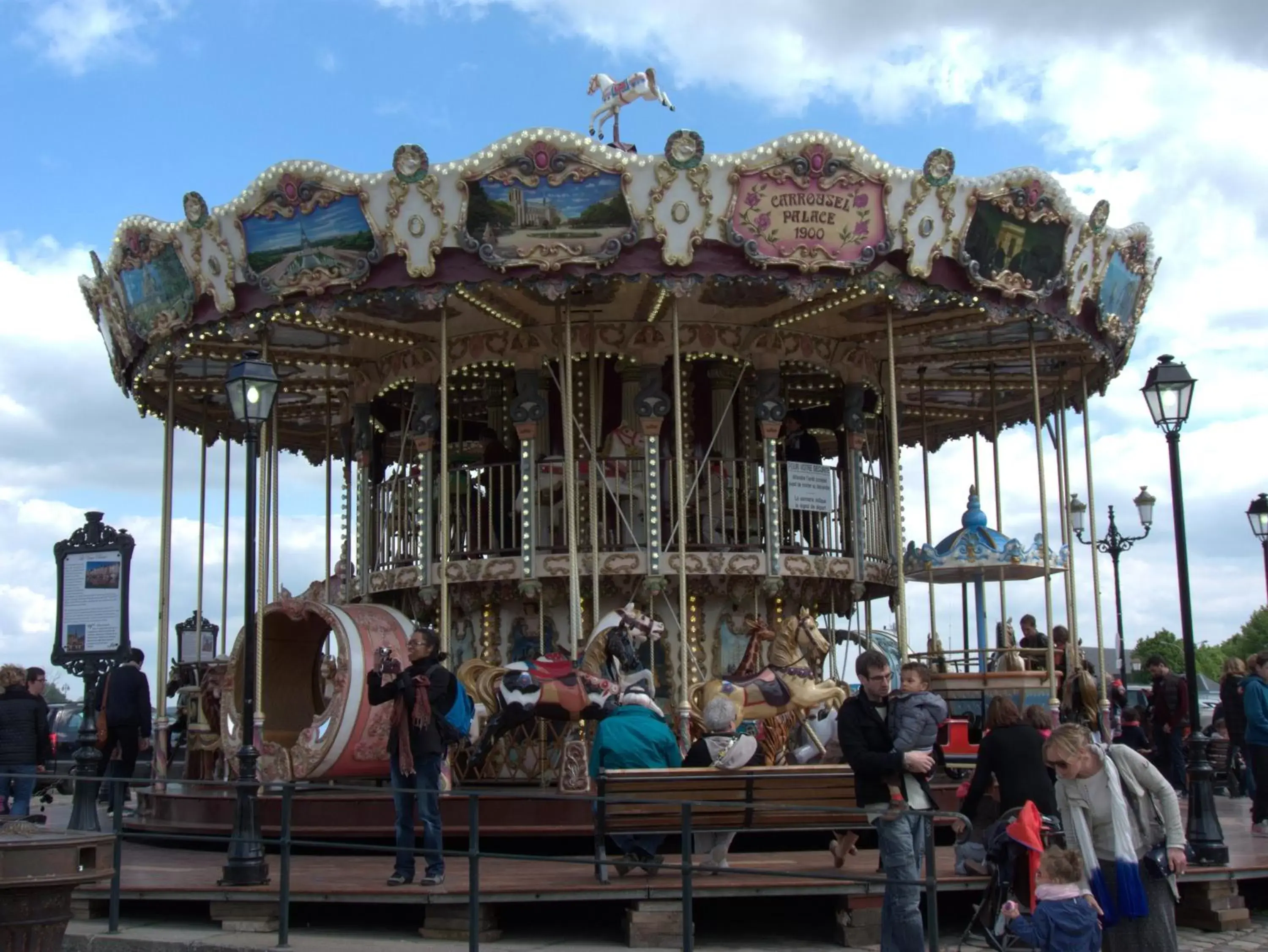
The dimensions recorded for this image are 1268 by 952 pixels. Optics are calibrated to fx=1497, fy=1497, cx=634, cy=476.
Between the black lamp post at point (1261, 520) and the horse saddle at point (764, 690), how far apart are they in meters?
8.78

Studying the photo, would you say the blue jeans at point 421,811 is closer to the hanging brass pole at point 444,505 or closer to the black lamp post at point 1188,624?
the hanging brass pole at point 444,505

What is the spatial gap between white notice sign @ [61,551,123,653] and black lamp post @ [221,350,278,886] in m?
3.42

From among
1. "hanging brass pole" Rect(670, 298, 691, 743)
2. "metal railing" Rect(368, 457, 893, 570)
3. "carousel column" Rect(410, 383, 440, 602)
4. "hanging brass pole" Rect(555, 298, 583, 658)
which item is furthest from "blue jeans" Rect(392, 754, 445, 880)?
"carousel column" Rect(410, 383, 440, 602)

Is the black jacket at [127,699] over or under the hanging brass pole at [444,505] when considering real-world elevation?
under

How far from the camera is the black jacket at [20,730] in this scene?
46.3 feet

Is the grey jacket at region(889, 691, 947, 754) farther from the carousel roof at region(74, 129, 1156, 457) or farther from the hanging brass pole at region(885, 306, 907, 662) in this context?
the carousel roof at region(74, 129, 1156, 457)

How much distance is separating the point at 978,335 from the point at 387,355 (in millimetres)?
7479

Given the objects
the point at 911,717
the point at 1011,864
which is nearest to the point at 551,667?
the point at 911,717

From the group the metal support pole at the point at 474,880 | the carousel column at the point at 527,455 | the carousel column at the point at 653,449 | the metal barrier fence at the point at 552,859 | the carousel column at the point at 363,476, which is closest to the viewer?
the metal barrier fence at the point at 552,859

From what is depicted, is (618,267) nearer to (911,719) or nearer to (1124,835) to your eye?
(911,719)

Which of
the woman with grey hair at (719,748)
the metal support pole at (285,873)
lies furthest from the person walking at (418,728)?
the woman with grey hair at (719,748)

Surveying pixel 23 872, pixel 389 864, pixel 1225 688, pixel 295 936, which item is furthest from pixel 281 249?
pixel 1225 688

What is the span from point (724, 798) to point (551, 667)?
4.29 meters

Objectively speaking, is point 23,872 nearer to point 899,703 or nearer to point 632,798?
point 632,798
